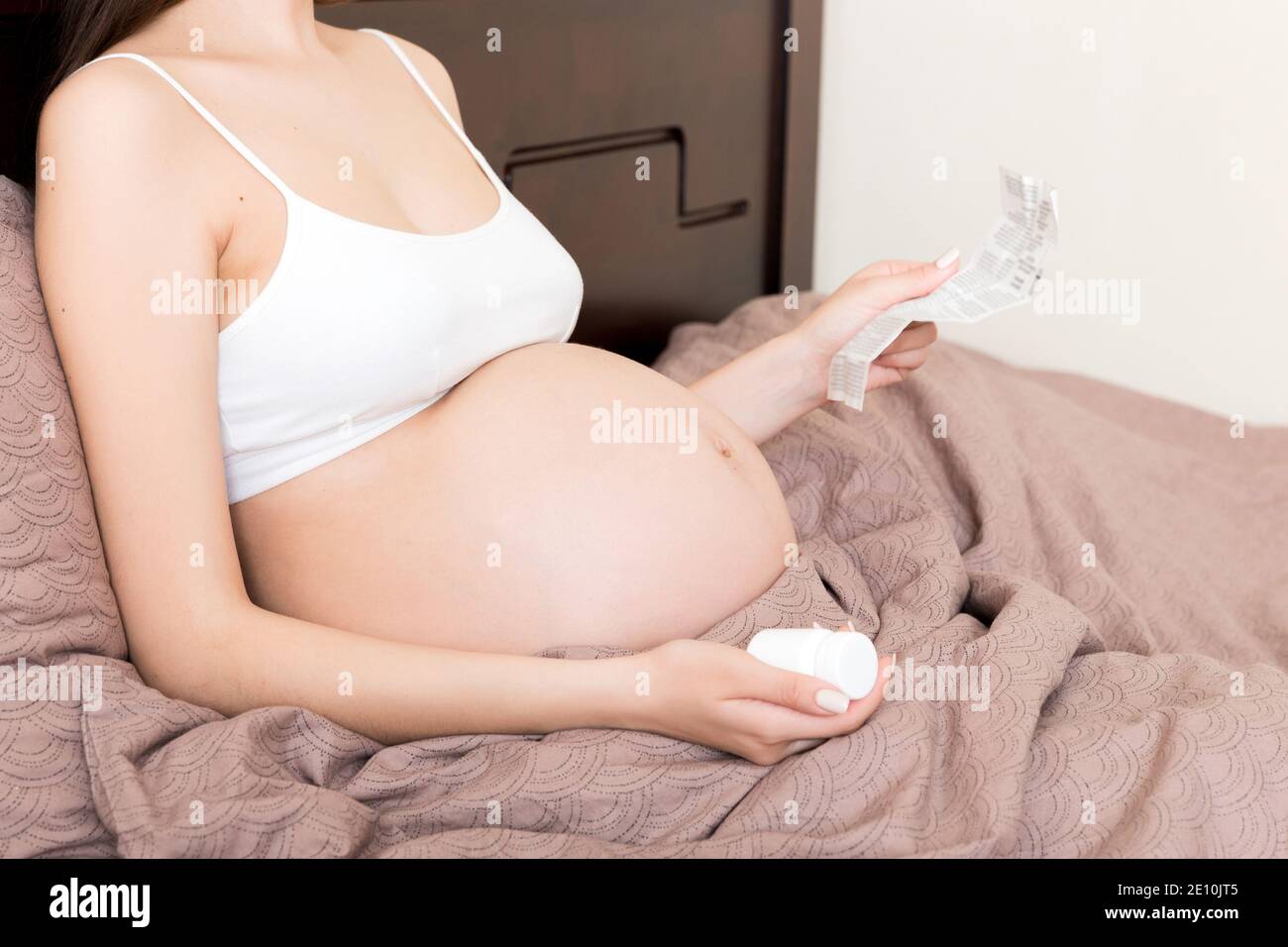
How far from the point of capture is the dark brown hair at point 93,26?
983 millimetres

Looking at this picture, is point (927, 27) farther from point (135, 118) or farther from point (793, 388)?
point (135, 118)

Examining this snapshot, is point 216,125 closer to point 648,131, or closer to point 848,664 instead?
point 848,664

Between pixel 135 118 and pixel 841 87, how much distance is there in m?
1.35

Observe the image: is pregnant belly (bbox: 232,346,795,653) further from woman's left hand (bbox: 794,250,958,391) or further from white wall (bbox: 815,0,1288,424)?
white wall (bbox: 815,0,1288,424)

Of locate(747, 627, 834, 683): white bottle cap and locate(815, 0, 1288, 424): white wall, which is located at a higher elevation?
locate(815, 0, 1288, 424): white wall

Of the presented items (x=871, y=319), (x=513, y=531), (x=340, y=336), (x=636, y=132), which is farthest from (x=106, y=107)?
(x=636, y=132)

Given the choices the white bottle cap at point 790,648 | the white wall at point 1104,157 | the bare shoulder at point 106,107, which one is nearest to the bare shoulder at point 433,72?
the bare shoulder at point 106,107

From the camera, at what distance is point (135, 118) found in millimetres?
880

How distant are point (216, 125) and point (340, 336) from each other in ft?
0.59

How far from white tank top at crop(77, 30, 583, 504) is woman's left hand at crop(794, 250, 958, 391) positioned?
35cm

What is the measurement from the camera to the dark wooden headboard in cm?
149

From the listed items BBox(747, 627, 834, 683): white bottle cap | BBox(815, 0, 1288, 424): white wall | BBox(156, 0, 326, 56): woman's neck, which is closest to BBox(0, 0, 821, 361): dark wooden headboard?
BBox(815, 0, 1288, 424): white wall

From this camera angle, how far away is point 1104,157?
1835 mm
